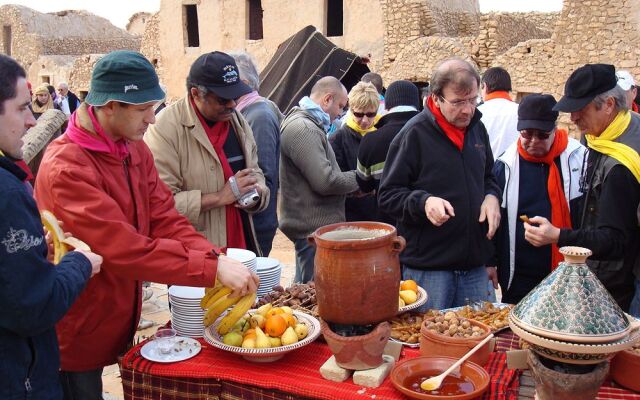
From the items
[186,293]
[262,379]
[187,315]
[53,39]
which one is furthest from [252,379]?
[53,39]

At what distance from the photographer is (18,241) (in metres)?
1.85

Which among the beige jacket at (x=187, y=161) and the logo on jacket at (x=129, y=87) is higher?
the logo on jacket at (x=129, y=87)

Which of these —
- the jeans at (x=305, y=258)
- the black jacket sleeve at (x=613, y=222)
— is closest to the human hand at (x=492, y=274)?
the black jacket sleeve at (x=613, y=222)

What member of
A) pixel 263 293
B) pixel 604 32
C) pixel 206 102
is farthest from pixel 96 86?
pixel 604 32

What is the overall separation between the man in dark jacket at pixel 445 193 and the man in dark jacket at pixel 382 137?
99 cm

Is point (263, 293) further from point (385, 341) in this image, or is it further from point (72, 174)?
point (72, 174)

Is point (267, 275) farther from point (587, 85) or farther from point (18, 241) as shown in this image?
point (587, 85)

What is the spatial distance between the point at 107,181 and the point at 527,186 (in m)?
2.25

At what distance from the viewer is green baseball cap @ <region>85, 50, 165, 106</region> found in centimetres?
241

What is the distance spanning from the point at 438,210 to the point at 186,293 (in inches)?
48.8

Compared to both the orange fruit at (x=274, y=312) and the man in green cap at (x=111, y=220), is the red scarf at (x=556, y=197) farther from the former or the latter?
the man in green cap at (x=111, y=220)

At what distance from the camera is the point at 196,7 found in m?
17.8

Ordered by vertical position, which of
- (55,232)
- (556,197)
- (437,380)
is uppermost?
(55,232)

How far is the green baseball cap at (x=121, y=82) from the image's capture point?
241 centimetres
